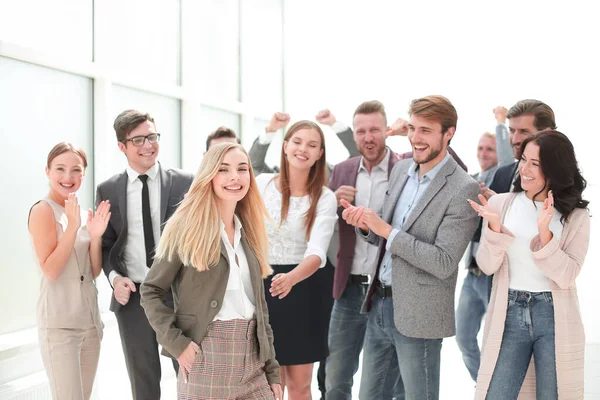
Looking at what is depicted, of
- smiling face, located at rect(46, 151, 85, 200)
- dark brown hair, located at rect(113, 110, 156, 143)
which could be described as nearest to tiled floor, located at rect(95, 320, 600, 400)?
smiling face, located at rect(46, 151, 85, 200)

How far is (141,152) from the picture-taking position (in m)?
3.17

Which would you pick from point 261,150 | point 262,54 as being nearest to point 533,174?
point 261,150

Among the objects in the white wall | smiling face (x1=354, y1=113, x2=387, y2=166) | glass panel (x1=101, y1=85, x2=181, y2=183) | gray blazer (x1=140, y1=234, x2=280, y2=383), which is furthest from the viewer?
the white wall

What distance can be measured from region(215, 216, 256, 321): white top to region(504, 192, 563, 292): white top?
3.76 ft

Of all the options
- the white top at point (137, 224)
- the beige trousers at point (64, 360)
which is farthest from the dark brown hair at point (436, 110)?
the beige trousers at point (64, 360)

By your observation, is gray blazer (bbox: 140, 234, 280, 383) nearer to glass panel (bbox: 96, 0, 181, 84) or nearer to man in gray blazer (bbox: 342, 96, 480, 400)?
man in gray blazer (bbox: 342, 96, 480, 400)

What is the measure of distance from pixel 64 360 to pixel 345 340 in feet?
4.47

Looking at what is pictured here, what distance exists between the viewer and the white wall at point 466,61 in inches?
249

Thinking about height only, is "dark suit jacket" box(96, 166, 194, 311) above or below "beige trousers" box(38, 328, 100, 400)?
above

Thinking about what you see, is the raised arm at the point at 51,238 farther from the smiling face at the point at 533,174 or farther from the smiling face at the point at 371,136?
the smiling face at the point at 533,174

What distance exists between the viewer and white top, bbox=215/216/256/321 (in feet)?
7.62

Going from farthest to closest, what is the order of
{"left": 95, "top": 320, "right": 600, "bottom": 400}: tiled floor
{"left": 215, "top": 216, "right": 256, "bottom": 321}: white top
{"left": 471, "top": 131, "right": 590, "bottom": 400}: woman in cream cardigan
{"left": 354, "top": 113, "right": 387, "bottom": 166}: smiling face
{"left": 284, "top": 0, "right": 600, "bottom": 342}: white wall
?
{"left": 284, "top": 0, "right": 600, "bottom": 342}: white wall → {"left": 95, "top": 320, "right": 600, "bottom": 400}: tiled floor → {"left": 354, "top": 113, "right": 387, "bottom": 166}: smiling face → {"left": 471, "top": 131, "right": 590, "bottom": 400}: woman in cream cardigan → {"left": 215, "top": 216, "right": 256, "bottom": 321}: white top

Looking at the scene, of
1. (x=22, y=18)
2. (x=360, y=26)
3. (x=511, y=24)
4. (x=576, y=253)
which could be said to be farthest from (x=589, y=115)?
(x=22, y=18)

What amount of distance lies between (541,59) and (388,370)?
461 cm
